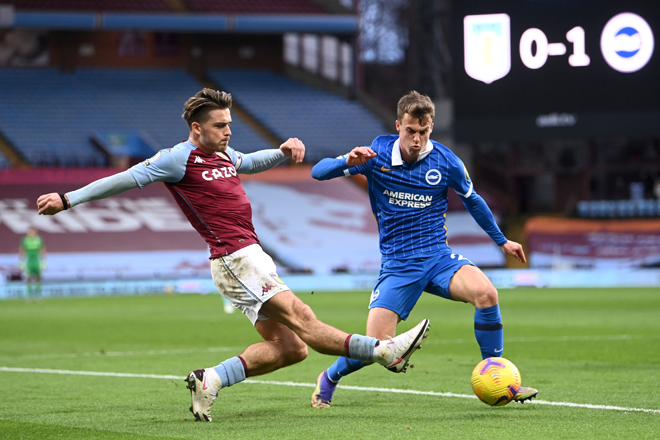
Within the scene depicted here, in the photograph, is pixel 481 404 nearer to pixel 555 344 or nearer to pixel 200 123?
pixel 200 123

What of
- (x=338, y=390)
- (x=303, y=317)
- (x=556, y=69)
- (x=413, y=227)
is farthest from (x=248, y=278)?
(x=556, y=69)

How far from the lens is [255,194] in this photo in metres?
33.9

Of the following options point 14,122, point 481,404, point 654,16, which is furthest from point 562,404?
point 14,122

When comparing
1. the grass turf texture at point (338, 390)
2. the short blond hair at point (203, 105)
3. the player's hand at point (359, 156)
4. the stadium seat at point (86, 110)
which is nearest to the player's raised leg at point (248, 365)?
the grass turf texture at point (338, 390)

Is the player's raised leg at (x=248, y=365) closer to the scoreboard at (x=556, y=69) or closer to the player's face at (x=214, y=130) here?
the player's face at (x=214, y=130)

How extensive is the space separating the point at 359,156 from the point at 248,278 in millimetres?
1124

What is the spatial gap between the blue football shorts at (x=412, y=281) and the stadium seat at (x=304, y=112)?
Answer: 27.8 meters

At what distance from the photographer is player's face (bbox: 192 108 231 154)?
249 inches

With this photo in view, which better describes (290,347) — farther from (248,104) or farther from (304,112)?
(304,112)

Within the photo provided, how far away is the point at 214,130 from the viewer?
249 inches

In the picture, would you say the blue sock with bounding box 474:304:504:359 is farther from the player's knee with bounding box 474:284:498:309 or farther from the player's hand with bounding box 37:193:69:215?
the player's hand with bounding box 37:193:69:215

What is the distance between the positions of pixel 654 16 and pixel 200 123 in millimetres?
17649

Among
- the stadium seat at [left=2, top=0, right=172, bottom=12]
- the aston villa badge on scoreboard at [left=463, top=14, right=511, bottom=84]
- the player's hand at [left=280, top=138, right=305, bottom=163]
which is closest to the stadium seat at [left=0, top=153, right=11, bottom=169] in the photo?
the stadium seat at [left=2, top=0, right=172, bottom=12]

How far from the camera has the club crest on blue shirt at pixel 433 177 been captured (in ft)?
23.4
